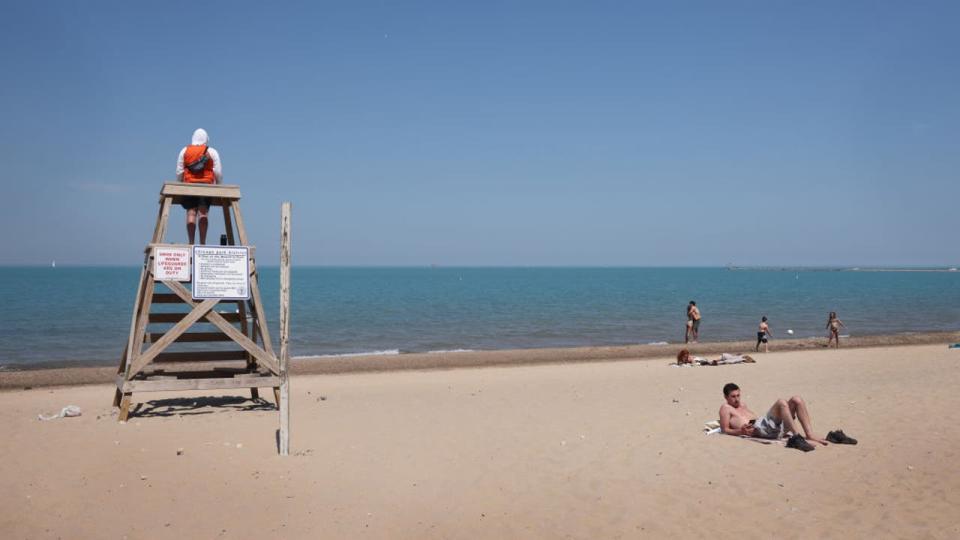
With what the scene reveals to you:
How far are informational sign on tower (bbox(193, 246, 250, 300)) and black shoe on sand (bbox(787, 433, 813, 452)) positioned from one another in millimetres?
6986

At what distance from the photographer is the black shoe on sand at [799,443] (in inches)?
Answer: 324

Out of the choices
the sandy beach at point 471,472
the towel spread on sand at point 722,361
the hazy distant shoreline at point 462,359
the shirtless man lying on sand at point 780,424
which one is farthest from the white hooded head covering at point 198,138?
the towel spread on sand at point 722,361

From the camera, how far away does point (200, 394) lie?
12398mm

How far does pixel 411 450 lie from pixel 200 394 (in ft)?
19.0

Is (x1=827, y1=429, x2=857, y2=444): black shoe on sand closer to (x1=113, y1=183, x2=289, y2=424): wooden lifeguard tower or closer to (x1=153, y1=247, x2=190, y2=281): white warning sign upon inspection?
(x1=113, y1=183, x2=289, y2=424): wooden lifeguard tower

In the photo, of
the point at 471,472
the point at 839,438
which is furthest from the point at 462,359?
the point at 471,472

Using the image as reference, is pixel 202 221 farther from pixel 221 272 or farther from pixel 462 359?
pixel 462 359

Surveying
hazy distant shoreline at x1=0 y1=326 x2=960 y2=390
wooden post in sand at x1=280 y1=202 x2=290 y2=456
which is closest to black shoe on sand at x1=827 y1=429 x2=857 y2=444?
wooden post in sand at x1=280 y1=202 x2=290 y2=456

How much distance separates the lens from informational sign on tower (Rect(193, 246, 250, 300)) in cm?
870

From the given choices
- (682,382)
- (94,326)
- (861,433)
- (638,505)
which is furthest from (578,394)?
(94,326)

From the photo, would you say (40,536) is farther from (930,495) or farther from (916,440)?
(916,440)

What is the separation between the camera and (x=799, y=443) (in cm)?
827

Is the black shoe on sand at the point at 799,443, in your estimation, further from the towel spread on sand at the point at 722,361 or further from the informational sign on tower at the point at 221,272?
the towel spread on sand at the point at 722,361

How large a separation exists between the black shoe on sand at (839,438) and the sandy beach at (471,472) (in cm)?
15
